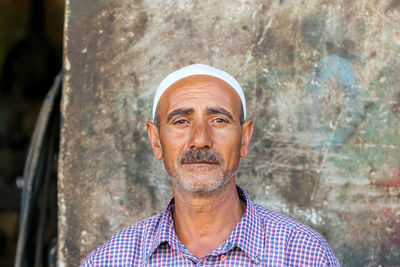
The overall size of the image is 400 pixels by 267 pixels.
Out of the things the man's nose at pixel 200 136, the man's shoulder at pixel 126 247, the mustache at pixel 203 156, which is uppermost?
the man's nose at pixel 200 136

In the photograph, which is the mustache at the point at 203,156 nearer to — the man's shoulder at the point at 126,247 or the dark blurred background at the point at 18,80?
the man's shoulder at the point at 126,247

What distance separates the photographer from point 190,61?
2.68 meters

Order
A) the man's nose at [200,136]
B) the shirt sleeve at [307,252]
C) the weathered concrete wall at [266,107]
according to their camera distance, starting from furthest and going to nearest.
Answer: the weathered concrete wall at [266,107] → the man's nose at [200,136] → the shirt sleeve at [307,252]

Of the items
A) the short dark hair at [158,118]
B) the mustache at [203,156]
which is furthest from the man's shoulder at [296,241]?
the short dark hair at [158,118]

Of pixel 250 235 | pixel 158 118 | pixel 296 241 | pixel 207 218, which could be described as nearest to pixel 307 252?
pixel 296 241

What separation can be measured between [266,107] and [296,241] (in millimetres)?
942

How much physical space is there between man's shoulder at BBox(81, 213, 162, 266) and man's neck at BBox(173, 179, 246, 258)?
4.9 inches

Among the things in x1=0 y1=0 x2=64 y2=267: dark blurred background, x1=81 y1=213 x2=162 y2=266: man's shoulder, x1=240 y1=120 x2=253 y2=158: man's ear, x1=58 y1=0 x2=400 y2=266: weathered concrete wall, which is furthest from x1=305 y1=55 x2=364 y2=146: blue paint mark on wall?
x1=0 y1=0 x2=64 y2=267: dark blurred background

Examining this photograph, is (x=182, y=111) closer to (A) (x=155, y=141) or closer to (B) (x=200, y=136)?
(B) (x=200, y=136)

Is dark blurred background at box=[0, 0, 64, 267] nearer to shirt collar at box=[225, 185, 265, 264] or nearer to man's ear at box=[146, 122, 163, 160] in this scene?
man's ear at box=[146, 122, 163, 160]

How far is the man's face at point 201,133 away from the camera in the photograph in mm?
1935

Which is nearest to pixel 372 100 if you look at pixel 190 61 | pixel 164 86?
pixel 190 61

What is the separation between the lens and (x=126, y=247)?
1.98 m

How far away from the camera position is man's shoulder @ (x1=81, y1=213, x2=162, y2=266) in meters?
1.96
